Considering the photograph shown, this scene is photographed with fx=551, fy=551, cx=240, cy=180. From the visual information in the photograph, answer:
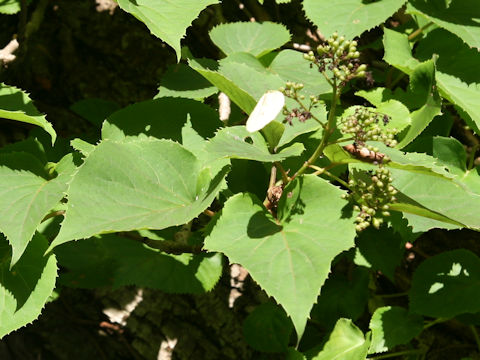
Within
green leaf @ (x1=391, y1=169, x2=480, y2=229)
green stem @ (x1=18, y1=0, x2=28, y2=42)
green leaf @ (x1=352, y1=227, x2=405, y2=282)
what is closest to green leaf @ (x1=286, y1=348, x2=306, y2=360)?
green leaf @ (x1=352, y1=227, x2=405, y2=282)

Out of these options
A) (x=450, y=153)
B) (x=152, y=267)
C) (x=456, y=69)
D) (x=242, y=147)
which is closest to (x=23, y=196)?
(x=152, y=267)

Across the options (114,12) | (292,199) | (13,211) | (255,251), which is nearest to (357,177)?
(292,199)

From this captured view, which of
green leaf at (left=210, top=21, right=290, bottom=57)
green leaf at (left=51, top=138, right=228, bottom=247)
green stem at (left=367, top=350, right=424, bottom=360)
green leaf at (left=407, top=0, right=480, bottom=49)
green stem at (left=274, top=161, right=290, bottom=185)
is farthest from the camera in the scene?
green leaf at (left=210, top=21, right=290, bottom=57)

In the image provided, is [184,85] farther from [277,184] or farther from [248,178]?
[277,184]

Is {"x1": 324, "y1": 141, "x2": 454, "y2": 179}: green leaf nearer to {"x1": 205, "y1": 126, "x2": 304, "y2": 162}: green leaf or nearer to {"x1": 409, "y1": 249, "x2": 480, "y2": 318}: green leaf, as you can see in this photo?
{"x1": 205, "y1": 126, "x2": 304, "y2": 162}: green leaf

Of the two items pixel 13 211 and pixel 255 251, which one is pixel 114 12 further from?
pixel 255 251

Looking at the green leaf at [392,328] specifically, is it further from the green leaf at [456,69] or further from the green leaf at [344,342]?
the green leaf at [456,69]
